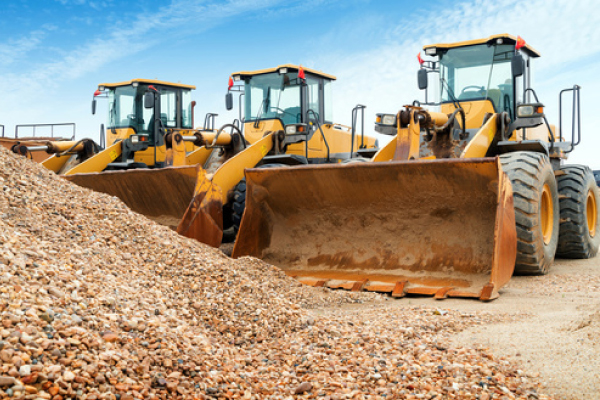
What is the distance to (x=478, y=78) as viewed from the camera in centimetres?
825

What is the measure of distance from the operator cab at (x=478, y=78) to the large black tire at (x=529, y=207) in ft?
4.95

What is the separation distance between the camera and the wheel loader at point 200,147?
7.86m

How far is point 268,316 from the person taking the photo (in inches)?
166

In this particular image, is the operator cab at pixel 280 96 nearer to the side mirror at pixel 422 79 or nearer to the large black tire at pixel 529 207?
the side mirror at pixel 422 79

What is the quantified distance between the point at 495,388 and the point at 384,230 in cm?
318

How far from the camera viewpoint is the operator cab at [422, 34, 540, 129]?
805 cm

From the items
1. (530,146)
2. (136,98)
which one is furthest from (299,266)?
(136,98)

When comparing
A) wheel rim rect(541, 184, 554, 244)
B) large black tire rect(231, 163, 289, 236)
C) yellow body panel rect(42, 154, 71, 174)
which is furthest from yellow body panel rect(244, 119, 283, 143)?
wheel rim rect(541, 184, 554, 244)

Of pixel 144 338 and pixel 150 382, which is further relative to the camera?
pixel 144 338

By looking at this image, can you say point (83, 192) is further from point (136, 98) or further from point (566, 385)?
point (136, 98)

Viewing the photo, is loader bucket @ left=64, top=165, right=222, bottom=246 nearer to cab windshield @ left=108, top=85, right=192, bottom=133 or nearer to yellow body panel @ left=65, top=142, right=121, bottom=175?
yellow body panel @ left=65, top=142, right=121, bottom=175

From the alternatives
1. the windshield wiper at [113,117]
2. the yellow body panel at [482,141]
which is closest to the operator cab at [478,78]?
the yellow body panel at [482,141]

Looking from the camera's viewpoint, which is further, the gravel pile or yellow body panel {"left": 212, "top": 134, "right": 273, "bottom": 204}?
yellow body panel {"left": 212, "top": 134, "right": 273, "bottom": 204}

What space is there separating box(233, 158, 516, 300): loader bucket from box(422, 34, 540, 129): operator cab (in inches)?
95.3
